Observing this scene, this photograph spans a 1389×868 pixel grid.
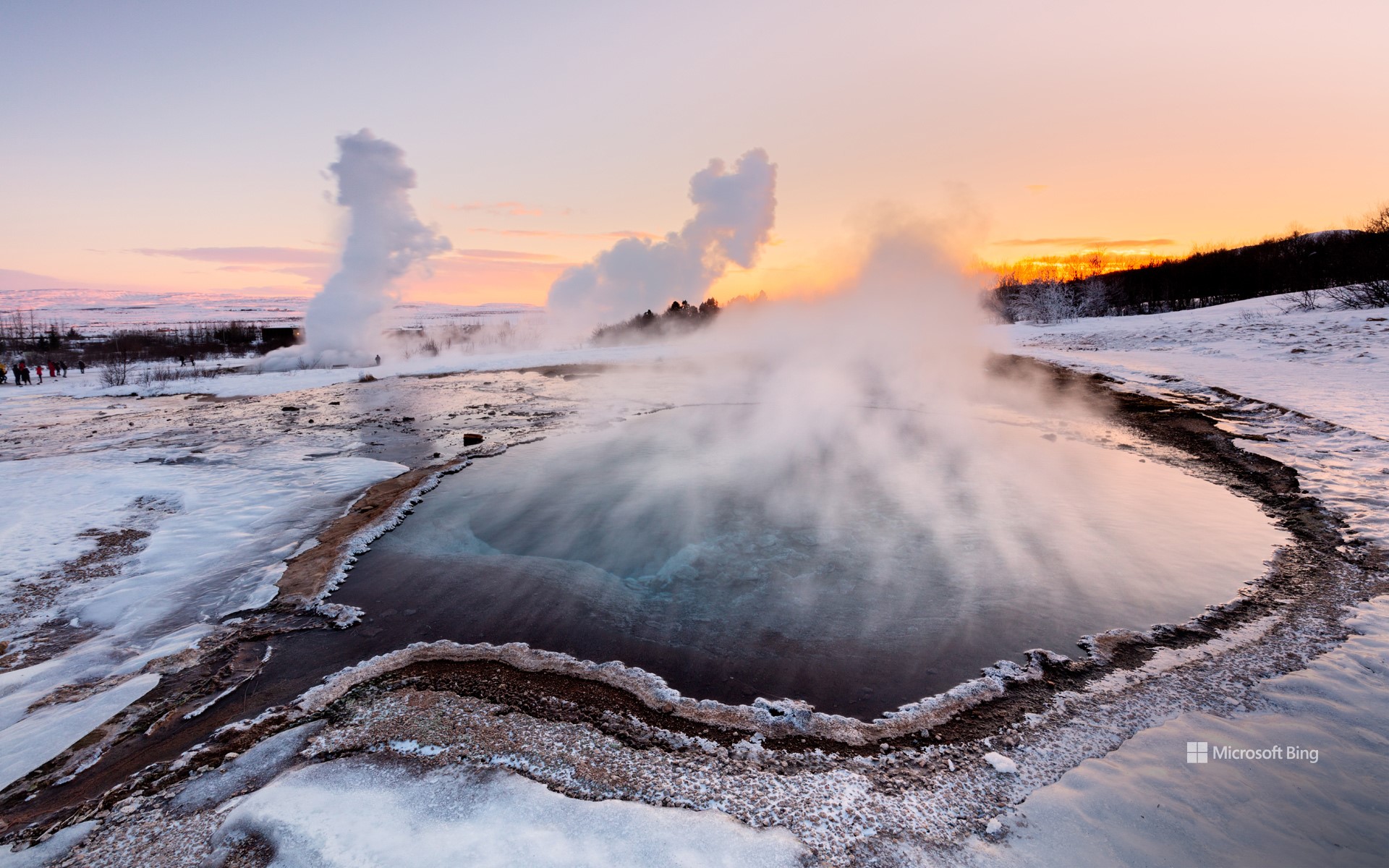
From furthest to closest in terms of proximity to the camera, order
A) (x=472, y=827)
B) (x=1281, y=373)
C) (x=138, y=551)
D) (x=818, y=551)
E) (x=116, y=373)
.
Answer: (x=116, y=373) < (x=1281, y=373) < (x=138, y=551) < (x=818, y=551) < (x=472, y=827)

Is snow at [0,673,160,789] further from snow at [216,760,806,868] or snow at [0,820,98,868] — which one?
snow at [216,760,806,868]

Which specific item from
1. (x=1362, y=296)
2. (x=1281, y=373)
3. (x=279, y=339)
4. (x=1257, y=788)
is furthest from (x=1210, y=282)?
(x=279, y=339)

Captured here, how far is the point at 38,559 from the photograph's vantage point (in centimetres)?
615

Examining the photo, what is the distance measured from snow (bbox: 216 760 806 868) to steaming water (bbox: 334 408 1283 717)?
1170 millimetres

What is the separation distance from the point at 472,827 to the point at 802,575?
342 centimetres

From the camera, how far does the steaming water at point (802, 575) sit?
4.18 metres

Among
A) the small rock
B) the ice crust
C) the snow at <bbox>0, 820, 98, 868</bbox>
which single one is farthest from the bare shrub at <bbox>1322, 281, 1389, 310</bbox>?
the snow at <bbox>0, 820, 98, 868</bbox>

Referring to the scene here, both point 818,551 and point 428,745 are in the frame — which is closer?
point 428,745

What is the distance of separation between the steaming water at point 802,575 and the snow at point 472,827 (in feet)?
3.84

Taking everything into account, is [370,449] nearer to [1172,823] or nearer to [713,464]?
[713,464]

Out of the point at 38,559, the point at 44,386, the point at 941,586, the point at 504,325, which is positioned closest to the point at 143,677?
the point at 38,559

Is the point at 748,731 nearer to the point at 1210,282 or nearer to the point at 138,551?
the point at 138,551

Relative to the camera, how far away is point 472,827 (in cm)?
266

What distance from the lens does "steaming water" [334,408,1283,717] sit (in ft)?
13.7
